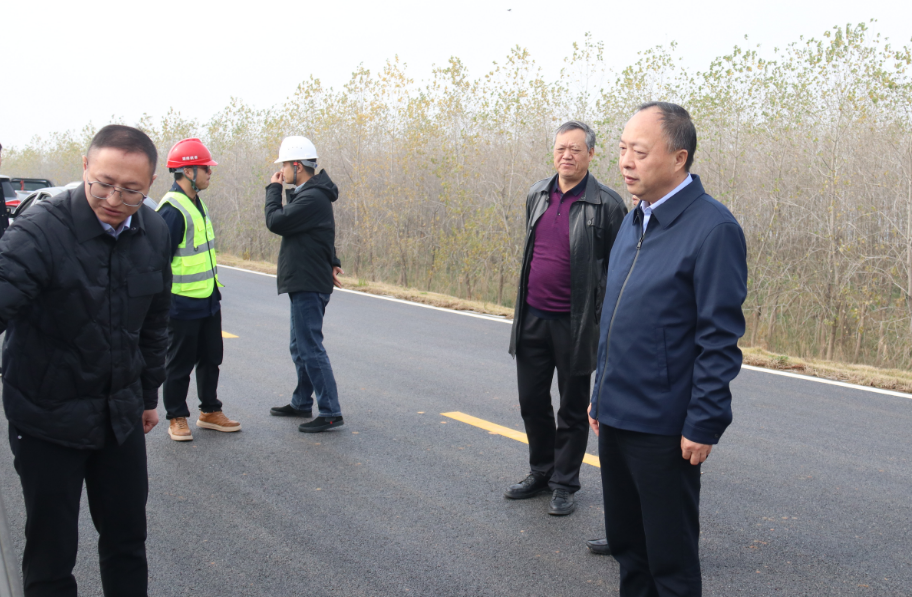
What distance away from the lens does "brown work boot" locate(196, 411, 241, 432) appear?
20.1ft

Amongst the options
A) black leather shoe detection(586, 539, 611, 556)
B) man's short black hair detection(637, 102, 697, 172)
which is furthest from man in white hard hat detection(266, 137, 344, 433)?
man's short black hair detection(637, 102, 697, 172)

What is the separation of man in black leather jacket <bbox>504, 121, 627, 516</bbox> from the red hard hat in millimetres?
2637

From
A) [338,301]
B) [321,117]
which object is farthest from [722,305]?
[321,117]

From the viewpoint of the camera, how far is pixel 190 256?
579 centimetres

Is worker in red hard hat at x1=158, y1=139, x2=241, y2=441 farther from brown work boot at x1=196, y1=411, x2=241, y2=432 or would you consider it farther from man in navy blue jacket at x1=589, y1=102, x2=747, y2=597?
man in navy blue jacket at x1=589, y1=102, x2=747, y2=597

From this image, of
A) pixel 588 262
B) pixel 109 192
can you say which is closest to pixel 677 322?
pixel 588 262

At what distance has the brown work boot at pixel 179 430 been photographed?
5.90 metres

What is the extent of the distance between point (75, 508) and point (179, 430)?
3.28 m

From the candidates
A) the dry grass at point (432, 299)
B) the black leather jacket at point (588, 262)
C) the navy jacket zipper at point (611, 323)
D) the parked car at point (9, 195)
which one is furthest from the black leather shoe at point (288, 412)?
the parked car at point (9, 195)

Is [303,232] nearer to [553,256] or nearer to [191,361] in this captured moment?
[191,361]

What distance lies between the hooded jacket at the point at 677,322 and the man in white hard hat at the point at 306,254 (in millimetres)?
3559

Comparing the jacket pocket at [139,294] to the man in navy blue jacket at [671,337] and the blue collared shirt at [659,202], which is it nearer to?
the man in navy blue jacket at [671,337]

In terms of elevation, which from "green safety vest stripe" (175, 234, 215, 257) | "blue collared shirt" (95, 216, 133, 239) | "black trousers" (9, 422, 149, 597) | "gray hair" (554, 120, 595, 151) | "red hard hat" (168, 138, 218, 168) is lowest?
"black trousers" (9, 422, 149, 597)

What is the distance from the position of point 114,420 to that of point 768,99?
14.0m
